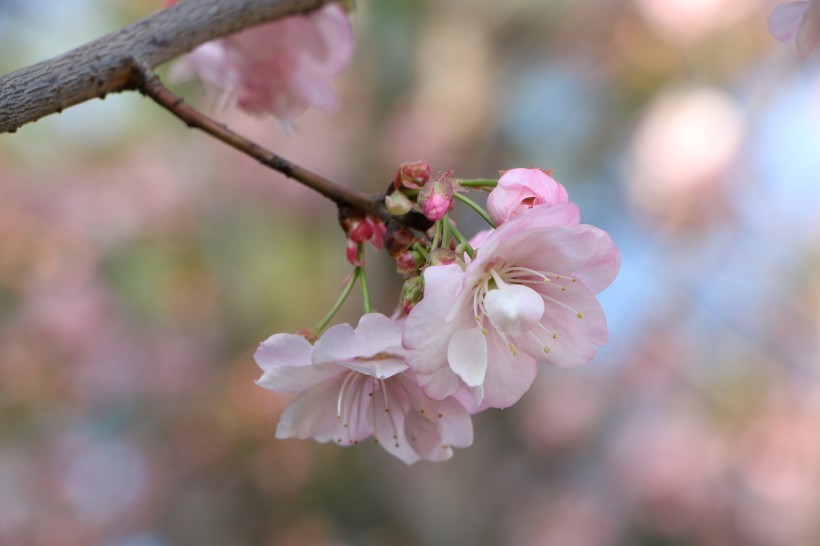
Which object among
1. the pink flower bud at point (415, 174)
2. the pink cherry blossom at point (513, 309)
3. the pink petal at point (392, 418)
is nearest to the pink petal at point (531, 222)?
the pink cherry blossom at point (513, 309)

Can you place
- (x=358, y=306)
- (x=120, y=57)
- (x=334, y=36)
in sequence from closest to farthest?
(x=120, y=57)
(x=334, y=36)
(x=358, y=306)

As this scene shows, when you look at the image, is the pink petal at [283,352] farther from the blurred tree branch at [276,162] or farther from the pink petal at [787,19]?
the pink petal at [787,19]

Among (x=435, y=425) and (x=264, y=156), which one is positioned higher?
(x=264, y=156)

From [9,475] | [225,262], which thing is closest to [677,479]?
[225,262]

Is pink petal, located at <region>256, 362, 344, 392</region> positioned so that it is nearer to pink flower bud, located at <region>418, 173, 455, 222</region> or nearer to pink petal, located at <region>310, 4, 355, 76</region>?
pink flower bud, located at <region>418, 173, 455, 222</region>

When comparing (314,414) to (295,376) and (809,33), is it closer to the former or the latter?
(295,376)

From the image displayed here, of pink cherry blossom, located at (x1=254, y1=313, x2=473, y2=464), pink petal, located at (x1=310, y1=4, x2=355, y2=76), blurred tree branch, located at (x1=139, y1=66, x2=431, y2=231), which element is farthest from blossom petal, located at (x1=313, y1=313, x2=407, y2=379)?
pink petal, located at (x1=310, y1=4, x2=355, y2=76)

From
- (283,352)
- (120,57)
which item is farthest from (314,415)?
(120,57)
